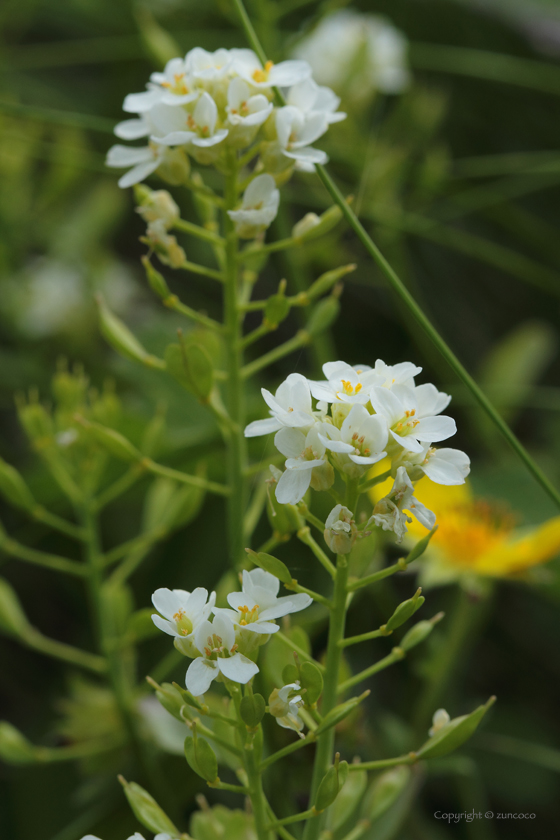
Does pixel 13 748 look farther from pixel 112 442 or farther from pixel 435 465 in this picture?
pixel 435 465

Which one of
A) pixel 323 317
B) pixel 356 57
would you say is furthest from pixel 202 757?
pixel 356 57

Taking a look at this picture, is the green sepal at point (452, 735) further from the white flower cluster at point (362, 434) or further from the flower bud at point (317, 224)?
the flower bud at point (317, 224)

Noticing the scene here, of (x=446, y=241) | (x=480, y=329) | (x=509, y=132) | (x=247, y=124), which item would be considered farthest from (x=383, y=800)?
(x=509, y=132)

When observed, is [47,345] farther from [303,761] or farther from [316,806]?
[316,806]

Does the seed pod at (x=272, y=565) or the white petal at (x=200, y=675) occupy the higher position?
the seed pod at (x=272, y=565)

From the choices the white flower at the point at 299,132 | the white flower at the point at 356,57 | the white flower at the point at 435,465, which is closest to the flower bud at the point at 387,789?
the white flower at the point at 435,465

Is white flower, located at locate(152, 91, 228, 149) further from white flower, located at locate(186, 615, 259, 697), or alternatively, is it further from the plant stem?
white flower, located at locate(186, 615, 259, 697)
